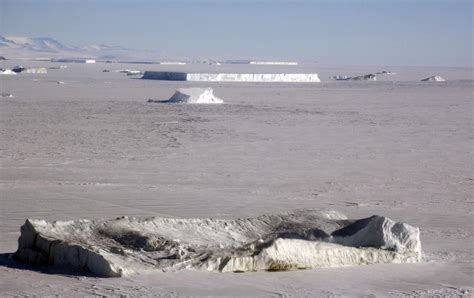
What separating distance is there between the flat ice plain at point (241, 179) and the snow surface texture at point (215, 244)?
0.10 metres

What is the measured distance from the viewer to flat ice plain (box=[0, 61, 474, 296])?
16.8ft

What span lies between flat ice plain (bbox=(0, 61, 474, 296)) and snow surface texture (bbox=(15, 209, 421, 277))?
0.10m

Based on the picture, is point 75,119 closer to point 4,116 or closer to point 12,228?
point 4,116

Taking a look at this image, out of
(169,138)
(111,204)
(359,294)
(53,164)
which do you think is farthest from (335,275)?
(169,138)

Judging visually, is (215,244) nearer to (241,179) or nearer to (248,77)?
(241,179)

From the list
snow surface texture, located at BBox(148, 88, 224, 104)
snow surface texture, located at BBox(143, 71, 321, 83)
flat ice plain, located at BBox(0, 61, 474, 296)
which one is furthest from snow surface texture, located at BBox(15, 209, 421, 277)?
snow surface texture, located at BBox(143, 71, 321, 83)

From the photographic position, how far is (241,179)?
10.1m

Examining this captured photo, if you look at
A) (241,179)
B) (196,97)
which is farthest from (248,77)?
(241,179)

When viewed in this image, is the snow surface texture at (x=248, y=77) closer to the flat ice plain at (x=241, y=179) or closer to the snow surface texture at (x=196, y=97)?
the snow surface texture at (x=196, y=97)

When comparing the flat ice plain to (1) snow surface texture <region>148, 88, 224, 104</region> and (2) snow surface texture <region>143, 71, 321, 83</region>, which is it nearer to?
(1) snow surface texture <region>148, 88, 224, 104</region>

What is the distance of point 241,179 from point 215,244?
442cm

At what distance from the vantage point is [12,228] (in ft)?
22.4

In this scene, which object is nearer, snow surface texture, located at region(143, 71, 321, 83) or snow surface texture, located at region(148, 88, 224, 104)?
snow surface texture, located at region(148, 88, 224, 104)

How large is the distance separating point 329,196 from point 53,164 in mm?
4041
